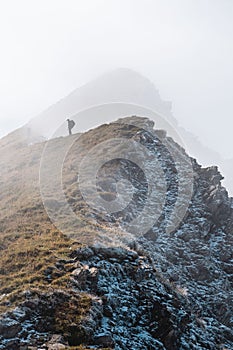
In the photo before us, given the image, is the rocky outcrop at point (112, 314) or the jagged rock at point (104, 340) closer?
the rocky outcrop at point (112, 314)

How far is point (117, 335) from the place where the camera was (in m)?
20.8

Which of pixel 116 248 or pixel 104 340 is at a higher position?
pixel 116 248

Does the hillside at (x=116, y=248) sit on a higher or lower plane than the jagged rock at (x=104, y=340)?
higher

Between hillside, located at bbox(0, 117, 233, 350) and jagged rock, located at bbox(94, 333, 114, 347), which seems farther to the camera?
hillside, located at bbox(0, 117, 233, 350)

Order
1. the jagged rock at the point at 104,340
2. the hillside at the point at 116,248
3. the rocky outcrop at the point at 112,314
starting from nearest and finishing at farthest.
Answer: the rocky outcrop at the point at 112,314
the jagged rock at the point at 104,340
the hillside at the point at 116,248

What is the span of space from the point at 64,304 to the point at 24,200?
64.2ft

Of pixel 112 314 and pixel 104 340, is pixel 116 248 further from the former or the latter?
pixel 104 340

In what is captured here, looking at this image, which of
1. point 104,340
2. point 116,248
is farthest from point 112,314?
point 116,248

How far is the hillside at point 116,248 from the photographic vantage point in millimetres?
20906

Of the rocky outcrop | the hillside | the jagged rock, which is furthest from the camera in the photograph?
the hillside

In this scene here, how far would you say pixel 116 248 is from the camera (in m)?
26.8

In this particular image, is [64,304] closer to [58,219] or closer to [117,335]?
[117,335]

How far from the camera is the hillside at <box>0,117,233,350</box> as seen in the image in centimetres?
2091

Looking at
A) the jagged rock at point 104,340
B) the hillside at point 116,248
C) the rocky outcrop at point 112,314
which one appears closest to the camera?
the rocky outcrop at point 112,314
